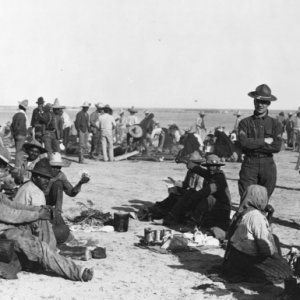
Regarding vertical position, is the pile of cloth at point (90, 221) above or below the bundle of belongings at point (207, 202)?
below

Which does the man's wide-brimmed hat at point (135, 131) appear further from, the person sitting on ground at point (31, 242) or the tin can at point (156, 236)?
the person sitting on ground at point (31, 242)

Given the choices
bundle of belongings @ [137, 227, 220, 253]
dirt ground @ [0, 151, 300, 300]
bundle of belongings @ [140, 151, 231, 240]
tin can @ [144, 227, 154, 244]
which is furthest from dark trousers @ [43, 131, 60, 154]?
tin can @ [144, 227, 154, 244]

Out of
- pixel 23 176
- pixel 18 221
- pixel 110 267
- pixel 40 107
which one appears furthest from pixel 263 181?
pixel 40 107

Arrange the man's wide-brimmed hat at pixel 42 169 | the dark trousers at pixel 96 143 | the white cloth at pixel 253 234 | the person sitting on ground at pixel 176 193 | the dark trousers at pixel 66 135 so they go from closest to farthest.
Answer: the white cloth at pixel 253 234
the man's wide-brimmed hat at pixel 42 169
the person sitting on ground at pixel 176 193
the dark trousers at pixel 96 143
the dark trousers at pixel 66 135

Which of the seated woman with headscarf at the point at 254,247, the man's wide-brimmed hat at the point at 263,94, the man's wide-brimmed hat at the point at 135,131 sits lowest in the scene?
the seated woman with headscarf at the point at 254,247

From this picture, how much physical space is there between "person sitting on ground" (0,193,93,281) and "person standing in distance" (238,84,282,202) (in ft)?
9.22

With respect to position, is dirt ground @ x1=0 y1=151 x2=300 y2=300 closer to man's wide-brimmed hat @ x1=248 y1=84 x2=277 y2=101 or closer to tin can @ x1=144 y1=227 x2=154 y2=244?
tin can @ x1=144 y1=227 x2=154 y2=244

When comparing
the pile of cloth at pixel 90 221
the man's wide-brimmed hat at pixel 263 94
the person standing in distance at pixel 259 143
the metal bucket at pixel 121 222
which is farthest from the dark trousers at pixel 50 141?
the man's wide-brimmed hat at pixel 263 94

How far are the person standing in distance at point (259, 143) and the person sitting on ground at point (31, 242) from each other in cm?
281

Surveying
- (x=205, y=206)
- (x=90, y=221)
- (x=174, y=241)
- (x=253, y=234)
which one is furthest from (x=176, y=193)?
(x=253, y=234)

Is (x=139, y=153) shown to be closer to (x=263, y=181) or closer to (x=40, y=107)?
(x=40, y=107)

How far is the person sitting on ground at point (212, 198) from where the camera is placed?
31.2ft

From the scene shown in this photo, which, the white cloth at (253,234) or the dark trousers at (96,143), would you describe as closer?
the white cloth at (253,234)

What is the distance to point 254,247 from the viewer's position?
Result: 6.67 metres
